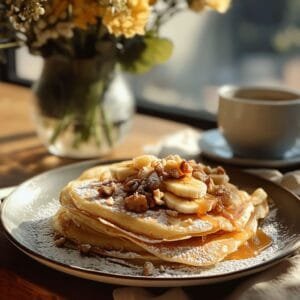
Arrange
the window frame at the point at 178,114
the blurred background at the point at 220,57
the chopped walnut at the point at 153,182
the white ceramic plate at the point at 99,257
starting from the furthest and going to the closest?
the blurred background at the point at 220,57, the window frame at the point at 178,114, the chopped walnut at the point at 153,182, the white ceramic plate at the point at 99,257

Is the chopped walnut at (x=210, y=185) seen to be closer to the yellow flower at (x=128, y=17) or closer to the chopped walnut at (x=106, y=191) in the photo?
the chopped walnut at (x=106, y=191)

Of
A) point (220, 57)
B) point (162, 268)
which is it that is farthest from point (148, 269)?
point (220, 57)

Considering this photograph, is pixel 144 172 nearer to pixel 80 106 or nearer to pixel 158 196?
pixel 158 196

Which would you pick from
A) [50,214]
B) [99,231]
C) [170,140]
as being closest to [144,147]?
[170,140]

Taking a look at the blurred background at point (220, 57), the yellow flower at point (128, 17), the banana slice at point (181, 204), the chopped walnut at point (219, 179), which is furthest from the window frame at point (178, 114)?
the banana slice at point (181, 204)

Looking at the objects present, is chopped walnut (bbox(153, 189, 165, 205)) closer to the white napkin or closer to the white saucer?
the white napkin

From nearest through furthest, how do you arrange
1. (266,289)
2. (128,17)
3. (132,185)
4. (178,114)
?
(266,289) < (132,185) < (128,17) < (178,114)
